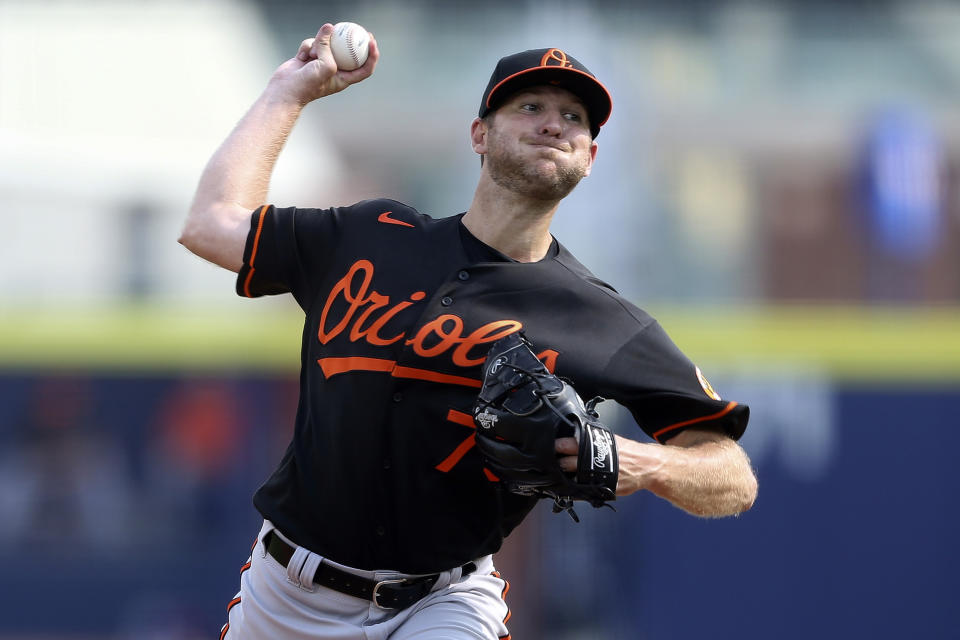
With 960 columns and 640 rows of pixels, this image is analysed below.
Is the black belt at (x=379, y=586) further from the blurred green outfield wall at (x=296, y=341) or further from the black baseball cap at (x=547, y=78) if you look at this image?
the blurred green outfield wall at (x=296, y=341)

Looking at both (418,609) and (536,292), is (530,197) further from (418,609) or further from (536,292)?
(418,609)

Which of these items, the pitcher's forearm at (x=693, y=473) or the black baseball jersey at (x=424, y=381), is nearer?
the pitcher's forearm at (x=693, y=473)

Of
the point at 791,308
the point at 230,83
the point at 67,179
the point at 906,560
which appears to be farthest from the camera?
the point at 230,83

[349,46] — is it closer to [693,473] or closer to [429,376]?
[429,376]

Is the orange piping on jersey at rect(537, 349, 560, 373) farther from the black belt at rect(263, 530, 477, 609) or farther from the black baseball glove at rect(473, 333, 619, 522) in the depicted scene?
the black belt at rect(263, 530, 477, 609)

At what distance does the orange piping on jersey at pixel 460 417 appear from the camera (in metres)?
2.64

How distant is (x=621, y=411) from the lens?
7.68 metres

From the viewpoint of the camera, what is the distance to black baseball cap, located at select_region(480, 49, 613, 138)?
9.12ft

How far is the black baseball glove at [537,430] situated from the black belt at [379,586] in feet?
1.27

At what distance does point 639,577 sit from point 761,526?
79 cm

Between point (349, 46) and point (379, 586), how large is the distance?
124 centimetres

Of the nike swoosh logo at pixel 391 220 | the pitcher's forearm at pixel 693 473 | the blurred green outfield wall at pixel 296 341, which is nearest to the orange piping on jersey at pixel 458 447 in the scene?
the pitcher's forearm at pixel 693 473

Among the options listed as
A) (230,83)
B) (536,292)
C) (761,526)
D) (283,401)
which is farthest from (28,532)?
(230,83)

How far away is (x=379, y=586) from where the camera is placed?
105 inches
